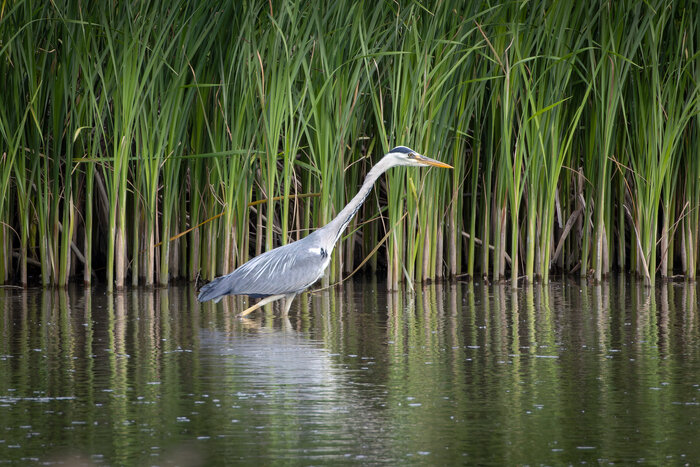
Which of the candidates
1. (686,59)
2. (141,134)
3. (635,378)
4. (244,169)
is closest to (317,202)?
(244,169)

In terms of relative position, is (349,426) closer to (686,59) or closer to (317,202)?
(317,202)

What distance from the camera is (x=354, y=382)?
19.3ft

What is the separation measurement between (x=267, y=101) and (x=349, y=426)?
5646 millimetres

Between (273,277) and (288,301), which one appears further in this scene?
(288,301)

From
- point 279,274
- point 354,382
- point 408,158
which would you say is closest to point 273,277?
point 279,274

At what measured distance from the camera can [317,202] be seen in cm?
1084

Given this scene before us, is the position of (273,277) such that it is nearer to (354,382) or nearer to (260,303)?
(260,303)

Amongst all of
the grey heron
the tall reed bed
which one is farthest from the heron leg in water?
the tall reed bed

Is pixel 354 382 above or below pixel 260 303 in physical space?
below

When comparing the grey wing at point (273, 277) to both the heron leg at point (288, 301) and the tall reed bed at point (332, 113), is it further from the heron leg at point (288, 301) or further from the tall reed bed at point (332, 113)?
the tall reed bed at point (332, 113)

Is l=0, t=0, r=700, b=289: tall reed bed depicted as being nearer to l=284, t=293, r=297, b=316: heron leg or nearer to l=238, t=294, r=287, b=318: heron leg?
l=284, t=293, r=297, b=316: heron leg

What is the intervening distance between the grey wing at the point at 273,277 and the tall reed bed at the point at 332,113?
1254 mm

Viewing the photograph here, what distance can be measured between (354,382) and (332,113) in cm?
465

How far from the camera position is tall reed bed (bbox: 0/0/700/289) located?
991 cm
